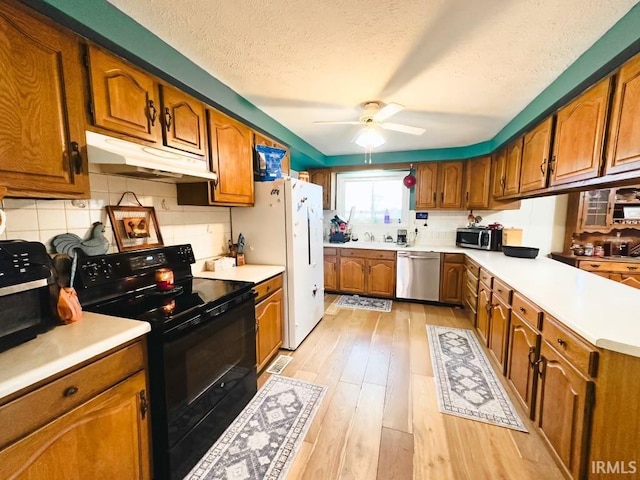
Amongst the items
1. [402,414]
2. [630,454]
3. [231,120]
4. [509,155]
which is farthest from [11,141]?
[509,155]

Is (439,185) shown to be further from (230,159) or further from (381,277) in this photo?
(230,159)

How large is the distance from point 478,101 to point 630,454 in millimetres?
2354

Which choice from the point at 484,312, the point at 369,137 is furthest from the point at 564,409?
the point at 369,137

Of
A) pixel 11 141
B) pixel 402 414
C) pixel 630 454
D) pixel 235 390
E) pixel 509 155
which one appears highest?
pixel 509 155

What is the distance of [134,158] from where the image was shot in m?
1.31

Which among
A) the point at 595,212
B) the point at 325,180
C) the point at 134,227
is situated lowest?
the point at 134,227

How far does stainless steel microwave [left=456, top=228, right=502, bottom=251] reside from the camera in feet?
11.5

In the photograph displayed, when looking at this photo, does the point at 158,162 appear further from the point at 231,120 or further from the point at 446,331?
the point at 446,331

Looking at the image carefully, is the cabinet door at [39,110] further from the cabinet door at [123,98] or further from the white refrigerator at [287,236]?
the white refrigerator at [287,236]

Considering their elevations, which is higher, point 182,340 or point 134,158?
point 134,158

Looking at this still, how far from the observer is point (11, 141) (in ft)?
3.35

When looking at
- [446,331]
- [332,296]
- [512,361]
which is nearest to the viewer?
[512,361]

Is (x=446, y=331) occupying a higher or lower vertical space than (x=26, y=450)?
lower

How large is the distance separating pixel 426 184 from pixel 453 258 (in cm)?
117
